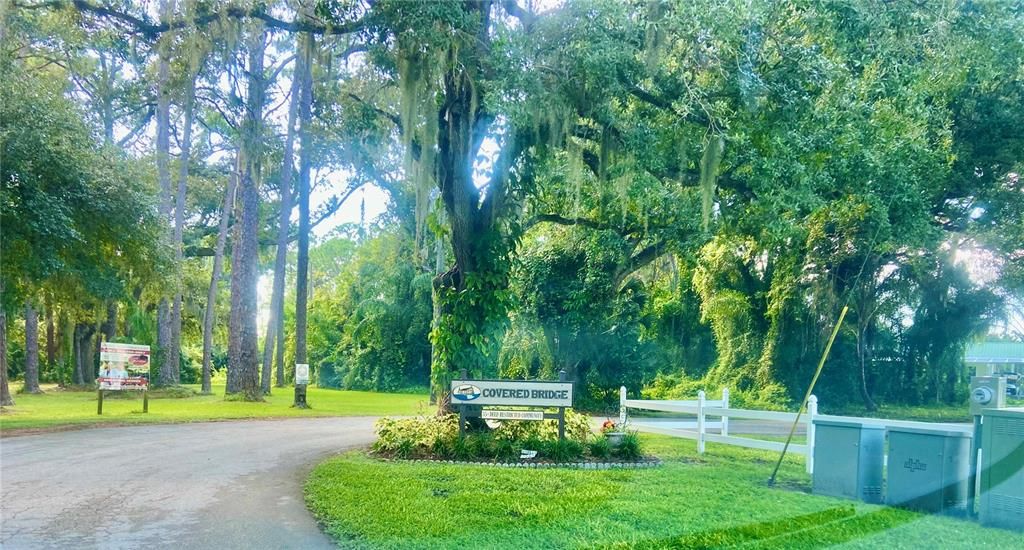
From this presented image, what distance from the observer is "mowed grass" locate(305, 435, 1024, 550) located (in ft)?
20.8

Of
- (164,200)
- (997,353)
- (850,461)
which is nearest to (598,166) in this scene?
(850,461)

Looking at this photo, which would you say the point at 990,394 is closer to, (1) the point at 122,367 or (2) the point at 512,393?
(2) the point at 512,393

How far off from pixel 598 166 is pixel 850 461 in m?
6.49

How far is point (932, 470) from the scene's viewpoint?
772cm

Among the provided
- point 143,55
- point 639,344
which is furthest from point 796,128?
point 639,344

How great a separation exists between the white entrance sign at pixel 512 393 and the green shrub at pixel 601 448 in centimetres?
69

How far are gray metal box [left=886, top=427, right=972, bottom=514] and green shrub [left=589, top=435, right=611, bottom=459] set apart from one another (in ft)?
13.4

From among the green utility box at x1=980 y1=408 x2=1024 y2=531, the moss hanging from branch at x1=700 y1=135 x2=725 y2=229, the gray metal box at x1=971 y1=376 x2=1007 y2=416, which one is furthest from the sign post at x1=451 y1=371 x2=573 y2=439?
the green utility box at x1=980 y1=408 x2=1024 y2=531

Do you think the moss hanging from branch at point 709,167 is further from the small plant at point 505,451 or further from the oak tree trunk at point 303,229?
the oak tree trunk at point 303,229

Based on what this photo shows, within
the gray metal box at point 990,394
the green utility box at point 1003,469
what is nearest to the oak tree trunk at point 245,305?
the gray metal box at point 990,394

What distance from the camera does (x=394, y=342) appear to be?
36875mm

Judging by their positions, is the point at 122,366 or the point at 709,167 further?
the point at 122,366

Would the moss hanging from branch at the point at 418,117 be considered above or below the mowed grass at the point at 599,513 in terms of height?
above

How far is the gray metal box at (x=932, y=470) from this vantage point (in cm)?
764
